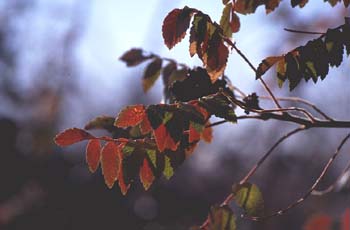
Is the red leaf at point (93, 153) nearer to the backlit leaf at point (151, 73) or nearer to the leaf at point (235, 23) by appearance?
the leaf at point (235, 23)

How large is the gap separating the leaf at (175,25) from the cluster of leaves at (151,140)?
6.2 inches

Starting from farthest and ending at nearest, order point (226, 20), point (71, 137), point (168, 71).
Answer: point (168, 71) → point (226, 20) → point (71, 137)

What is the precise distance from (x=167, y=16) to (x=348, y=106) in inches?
380

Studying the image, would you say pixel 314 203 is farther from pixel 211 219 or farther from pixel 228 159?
pixel 211 219

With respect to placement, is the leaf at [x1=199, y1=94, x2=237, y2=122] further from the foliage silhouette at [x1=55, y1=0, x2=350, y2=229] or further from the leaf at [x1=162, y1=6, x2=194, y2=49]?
the leaf at [x1=162, y1=6, x2=194, y2=49]

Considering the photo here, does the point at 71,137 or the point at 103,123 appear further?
the point at 103,123

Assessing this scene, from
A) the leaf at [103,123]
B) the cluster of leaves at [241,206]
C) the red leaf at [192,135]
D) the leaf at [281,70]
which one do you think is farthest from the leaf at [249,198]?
the leaf at [103,123]

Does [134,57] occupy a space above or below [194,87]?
above

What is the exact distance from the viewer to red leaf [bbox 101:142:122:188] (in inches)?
48.8

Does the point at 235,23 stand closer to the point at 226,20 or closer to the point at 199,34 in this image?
the point at 226,20

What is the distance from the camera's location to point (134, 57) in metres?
1.97

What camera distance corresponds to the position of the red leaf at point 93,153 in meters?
1.30

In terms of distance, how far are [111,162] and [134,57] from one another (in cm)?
79

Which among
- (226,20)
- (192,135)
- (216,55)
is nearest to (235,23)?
(226,20)
